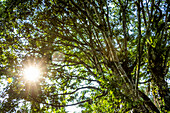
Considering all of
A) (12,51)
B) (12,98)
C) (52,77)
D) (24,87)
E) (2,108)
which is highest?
(12,51)

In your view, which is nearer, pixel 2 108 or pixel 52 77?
pixel 2 108

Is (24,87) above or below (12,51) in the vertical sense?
below

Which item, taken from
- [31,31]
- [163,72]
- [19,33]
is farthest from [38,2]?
[163,72]

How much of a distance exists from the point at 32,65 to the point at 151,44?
6612mm

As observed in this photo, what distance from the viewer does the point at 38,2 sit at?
6645mm

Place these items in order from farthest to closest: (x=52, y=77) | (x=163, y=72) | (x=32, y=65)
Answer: (x=52, y=77), (x=32, y=65), (x=163, y=72)

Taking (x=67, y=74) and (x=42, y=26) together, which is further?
(x=67, y=74)

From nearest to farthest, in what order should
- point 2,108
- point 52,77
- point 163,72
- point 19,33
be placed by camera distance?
point 163,72 → point 2,108 → point 19,33 → point 52,77

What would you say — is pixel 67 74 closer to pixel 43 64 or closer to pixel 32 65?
pixel 43 64

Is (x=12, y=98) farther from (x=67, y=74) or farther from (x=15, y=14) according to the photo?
(x=15, y=14)

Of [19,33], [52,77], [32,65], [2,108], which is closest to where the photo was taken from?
[2,108]

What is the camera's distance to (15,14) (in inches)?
264

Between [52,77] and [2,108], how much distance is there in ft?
10.7

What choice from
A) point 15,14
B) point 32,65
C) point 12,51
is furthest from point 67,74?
point 15,14
